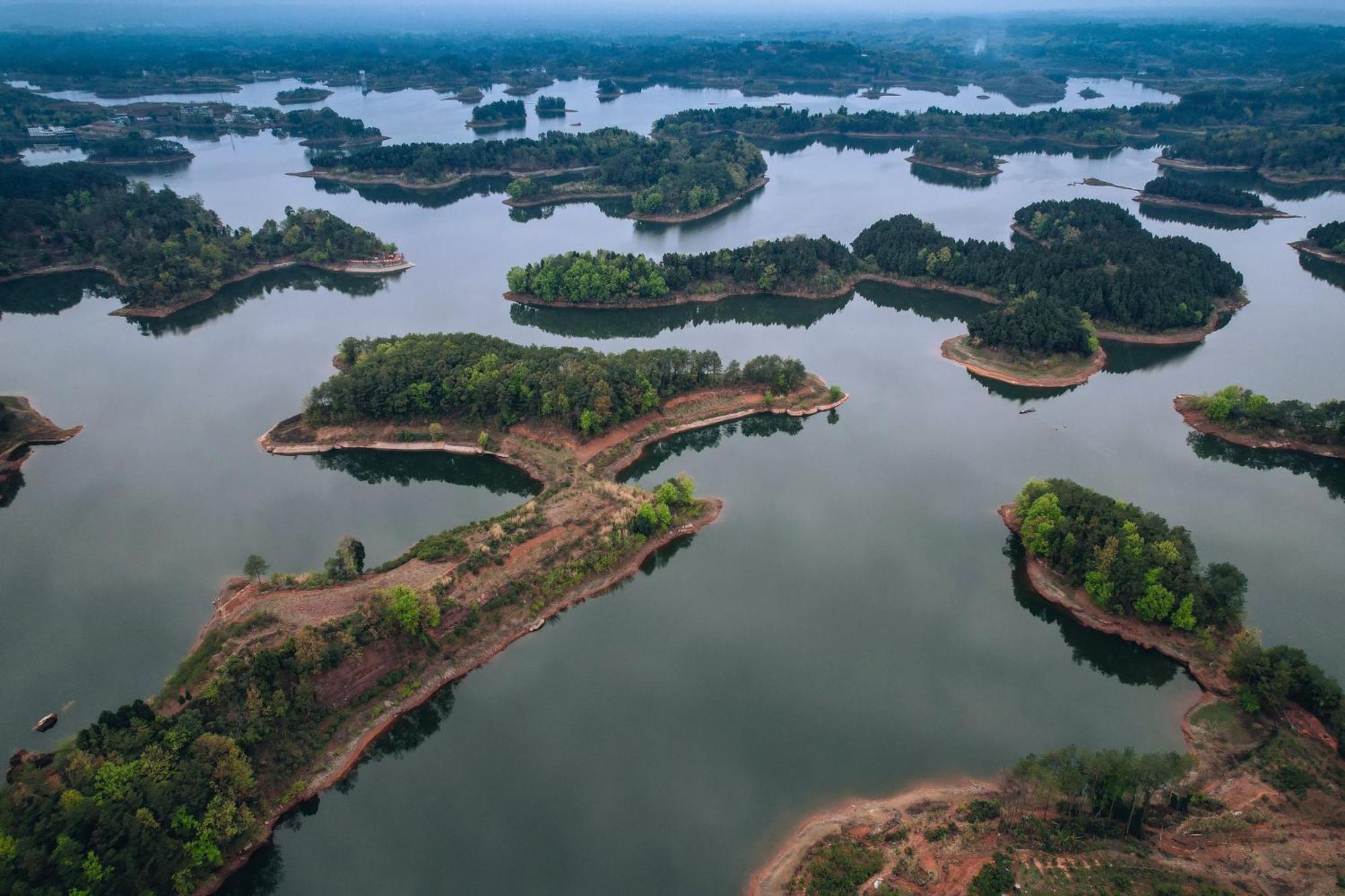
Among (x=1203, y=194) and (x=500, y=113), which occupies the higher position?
(x=500, y=113)

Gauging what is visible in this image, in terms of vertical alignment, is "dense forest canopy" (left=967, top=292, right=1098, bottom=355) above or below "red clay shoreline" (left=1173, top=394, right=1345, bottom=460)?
above

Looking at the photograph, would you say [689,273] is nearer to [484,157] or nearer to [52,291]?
[484,157]

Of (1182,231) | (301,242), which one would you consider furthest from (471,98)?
(1182,231)

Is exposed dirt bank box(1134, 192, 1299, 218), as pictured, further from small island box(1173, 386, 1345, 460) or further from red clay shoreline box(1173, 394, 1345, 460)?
red clay shoreline box(1173, 394, 1345, 460)

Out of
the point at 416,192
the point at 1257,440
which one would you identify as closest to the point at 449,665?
the point at 1257,440

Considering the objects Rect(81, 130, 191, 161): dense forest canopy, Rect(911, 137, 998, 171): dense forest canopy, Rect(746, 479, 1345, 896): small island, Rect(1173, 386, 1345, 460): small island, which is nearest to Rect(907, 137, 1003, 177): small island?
Rect(911, 137, 998, 171): dense forest canopy
